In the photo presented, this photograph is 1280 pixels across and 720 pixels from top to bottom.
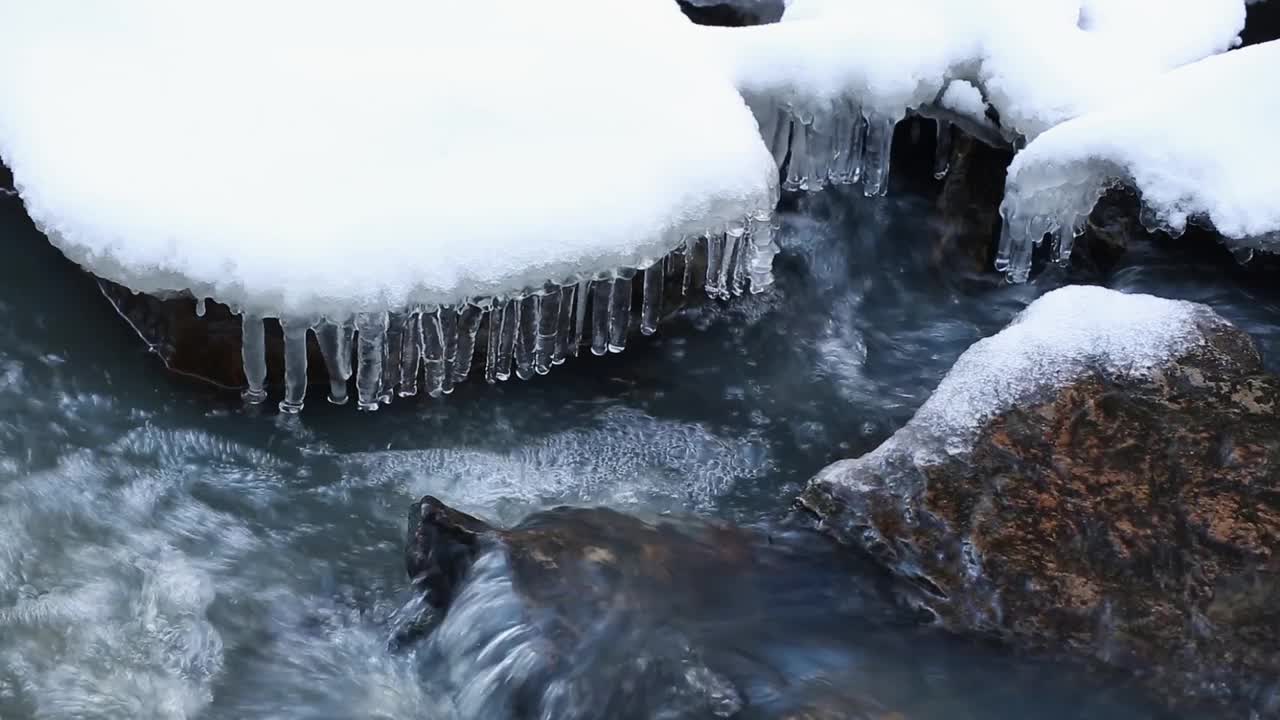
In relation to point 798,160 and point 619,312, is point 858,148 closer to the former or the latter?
point 798,160

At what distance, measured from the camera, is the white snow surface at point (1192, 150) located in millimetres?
3588

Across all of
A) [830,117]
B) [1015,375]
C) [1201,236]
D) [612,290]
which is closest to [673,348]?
[612,290]

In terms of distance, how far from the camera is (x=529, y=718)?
2641 mm

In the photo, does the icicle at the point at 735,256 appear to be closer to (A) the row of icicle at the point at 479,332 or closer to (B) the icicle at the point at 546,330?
(A) the row of icicle at the point at 479,332

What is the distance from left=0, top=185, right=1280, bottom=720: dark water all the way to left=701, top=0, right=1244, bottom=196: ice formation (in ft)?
1.26

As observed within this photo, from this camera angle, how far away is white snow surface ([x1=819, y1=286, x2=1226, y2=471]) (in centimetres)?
306

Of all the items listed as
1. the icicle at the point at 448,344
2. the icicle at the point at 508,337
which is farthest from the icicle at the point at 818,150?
the icicle at the point at 448,344

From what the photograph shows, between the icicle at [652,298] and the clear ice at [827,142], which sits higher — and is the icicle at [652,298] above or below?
below

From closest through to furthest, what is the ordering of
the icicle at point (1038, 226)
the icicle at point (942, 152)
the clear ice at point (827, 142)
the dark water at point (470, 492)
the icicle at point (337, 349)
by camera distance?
the dark water at point (470, 492) → the icicle at point (337, 349) → the icicle at point (1038, 226) → the clear ice at point (827, 142) → the icicle at point (942, 152)

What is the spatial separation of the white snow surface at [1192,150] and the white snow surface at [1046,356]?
0.40 metres

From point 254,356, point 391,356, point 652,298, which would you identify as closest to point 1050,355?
point 652,298

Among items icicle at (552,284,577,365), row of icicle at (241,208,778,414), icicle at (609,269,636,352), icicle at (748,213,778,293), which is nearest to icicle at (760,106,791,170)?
icicle at (748,213,778,293)

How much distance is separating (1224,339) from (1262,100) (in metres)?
0.92

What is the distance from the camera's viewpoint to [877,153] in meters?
4.34
